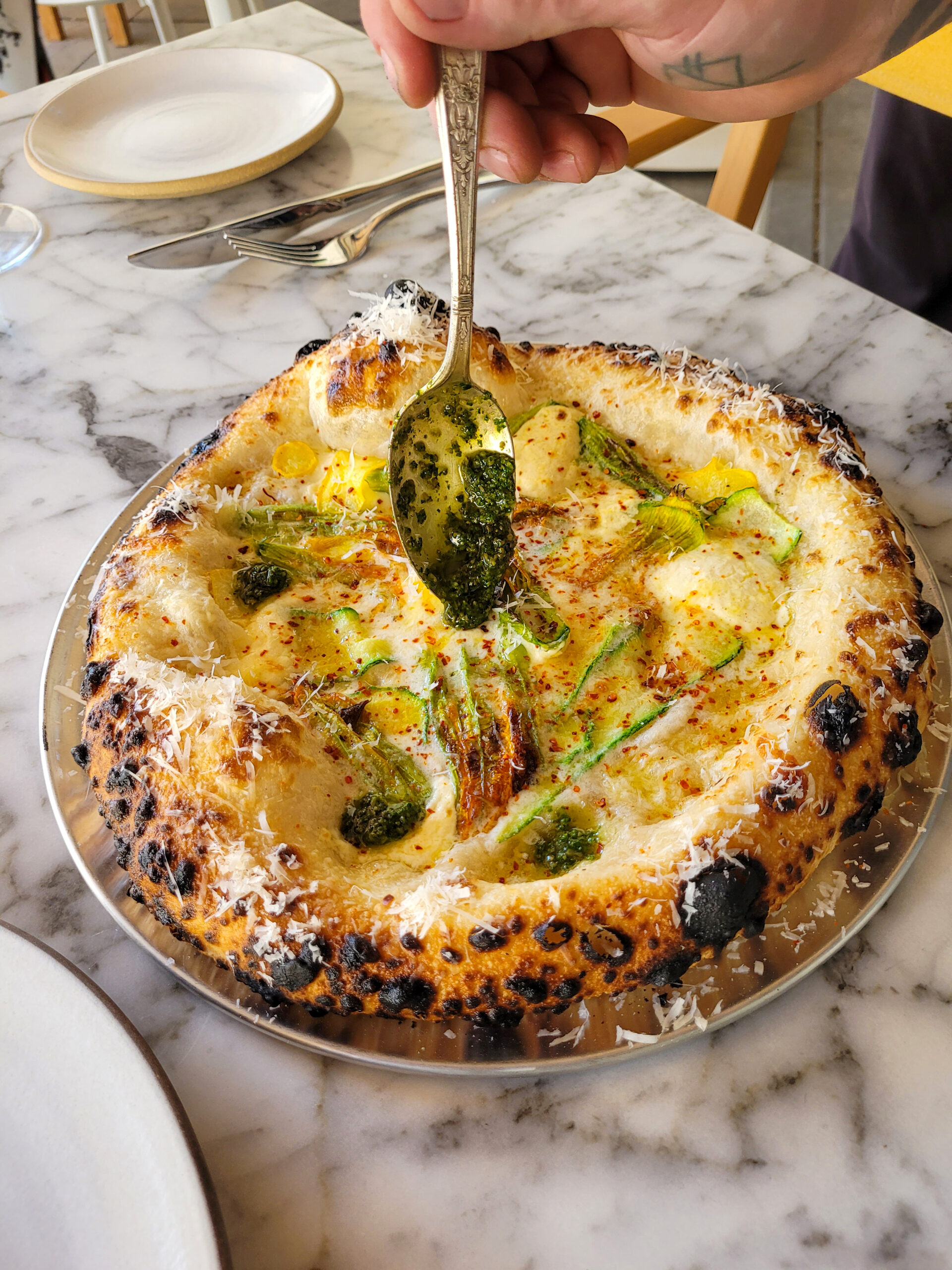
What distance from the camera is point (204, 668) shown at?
5.90ft

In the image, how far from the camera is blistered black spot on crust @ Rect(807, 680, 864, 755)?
1566mm

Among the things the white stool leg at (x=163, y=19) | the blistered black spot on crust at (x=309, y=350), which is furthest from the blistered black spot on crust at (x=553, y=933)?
the white stool leg at (x=163, y=19)

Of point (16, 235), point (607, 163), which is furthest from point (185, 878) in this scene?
point (16, 235)

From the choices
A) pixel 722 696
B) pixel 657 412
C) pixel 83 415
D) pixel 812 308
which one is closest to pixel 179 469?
pixel 83 415

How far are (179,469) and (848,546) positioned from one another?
1425 mm

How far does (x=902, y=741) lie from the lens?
1611mm

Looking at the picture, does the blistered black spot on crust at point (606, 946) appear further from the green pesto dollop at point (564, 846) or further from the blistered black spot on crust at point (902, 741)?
the blistered black spot on crust at point (902, 741)

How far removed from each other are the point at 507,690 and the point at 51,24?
391 inches

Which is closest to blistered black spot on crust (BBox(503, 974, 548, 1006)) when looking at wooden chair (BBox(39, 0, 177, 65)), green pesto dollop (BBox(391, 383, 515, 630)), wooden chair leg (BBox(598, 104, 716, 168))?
green pesto dollop (BBox(391, 383, 515, 630))

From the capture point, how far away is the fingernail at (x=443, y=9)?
1.49m

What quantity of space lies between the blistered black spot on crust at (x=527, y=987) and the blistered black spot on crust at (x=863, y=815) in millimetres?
560

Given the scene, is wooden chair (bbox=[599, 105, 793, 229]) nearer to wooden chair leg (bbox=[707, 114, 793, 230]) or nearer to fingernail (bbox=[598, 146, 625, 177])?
wooden chair leg (bbox=[707, 114, 793, 230])

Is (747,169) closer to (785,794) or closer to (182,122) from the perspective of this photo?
(182,122)

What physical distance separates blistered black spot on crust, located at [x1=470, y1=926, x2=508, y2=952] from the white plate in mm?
448
